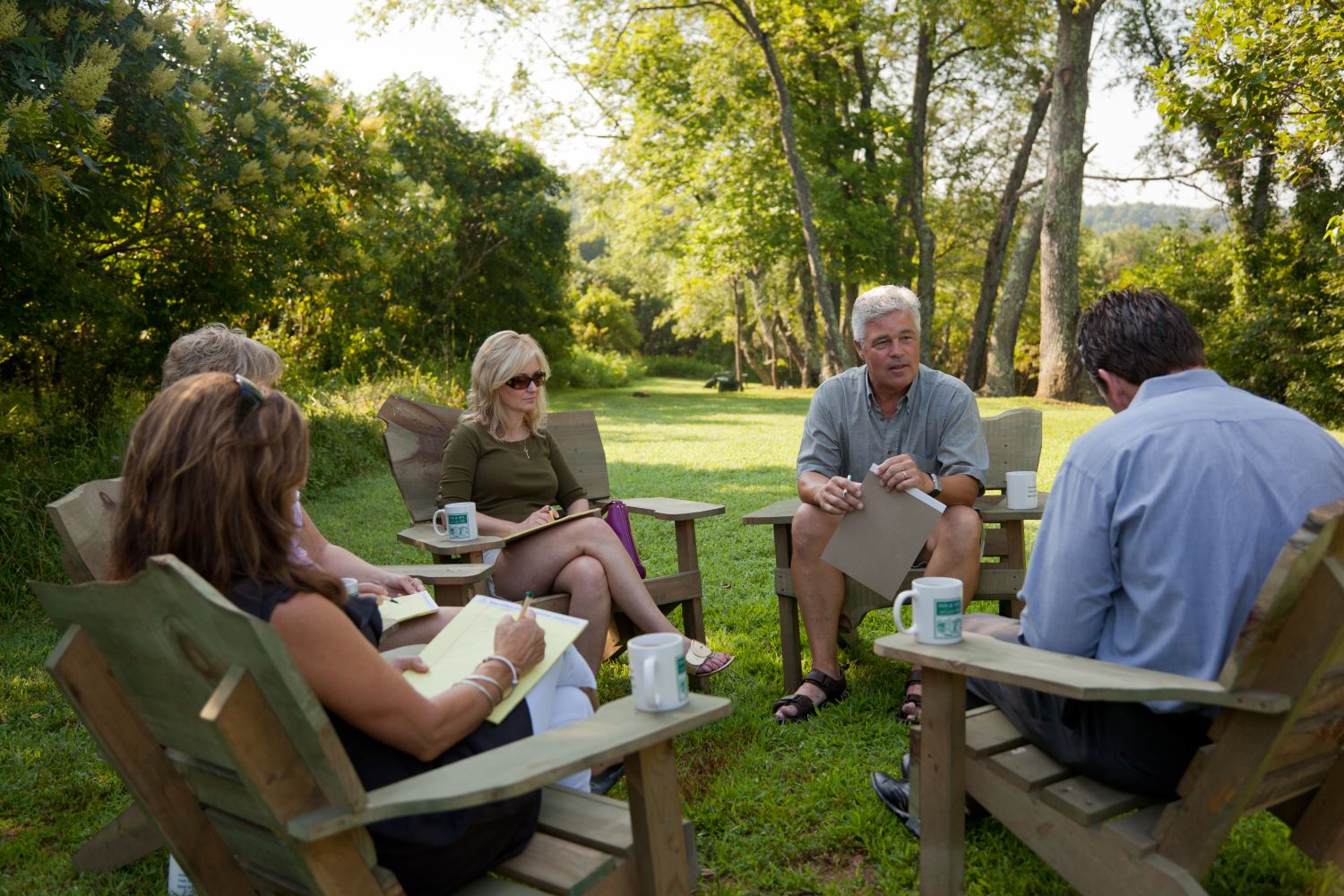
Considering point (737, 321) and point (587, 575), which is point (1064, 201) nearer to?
point (737, 321)

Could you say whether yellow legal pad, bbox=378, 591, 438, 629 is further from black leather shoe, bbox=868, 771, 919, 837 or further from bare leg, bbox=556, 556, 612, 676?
black leather shoe, bbox=868, 771, 919, 837

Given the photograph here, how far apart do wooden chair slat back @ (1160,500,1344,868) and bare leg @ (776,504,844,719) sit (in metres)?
1.88

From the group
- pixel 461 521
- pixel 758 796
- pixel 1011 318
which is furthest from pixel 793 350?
pixel 758 796

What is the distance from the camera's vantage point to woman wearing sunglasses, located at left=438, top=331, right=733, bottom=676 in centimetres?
361

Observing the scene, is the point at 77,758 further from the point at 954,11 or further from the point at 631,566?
the point at 954,11

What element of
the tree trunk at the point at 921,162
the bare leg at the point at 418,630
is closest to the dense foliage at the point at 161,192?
the bare leg at the point at 418,630

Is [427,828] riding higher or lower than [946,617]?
lower

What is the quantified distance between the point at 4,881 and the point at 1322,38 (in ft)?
34.9

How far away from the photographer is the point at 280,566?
171cm

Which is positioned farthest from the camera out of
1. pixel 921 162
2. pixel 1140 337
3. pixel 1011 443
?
pixel 921 162

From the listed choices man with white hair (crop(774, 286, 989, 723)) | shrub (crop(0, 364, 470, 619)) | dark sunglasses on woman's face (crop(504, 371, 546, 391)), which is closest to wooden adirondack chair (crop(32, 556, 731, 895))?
man with white hair (crop(774, 286, 989, 723))

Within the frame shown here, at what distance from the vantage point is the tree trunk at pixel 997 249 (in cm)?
2253

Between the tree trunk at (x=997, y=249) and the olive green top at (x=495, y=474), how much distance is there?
1959 cm

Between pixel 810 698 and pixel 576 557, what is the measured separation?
1.02m
